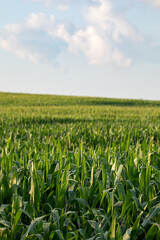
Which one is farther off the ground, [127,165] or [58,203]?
[127,165]

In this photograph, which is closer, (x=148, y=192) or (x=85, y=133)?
(x=148, y=192)

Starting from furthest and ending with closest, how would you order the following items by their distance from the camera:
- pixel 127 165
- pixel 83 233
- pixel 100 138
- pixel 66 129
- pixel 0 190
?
pixel 66 129 < pixel 100 138 < pixel 127 165 < pixel 0 190 < pixel 83 233

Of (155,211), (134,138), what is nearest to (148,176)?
(155,211)

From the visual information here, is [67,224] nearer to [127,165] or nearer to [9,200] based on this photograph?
[9,200]

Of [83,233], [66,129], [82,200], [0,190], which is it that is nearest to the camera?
[83,233]

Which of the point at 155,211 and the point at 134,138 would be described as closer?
the point at 155,211

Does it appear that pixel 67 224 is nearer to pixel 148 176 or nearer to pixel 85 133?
pixel 148 176

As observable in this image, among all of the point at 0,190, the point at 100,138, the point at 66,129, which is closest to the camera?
the point at 0,190

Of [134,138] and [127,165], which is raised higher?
[127,165]

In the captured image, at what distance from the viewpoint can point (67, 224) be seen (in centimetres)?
217

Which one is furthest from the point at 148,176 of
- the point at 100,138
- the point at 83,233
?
the point at 100,138

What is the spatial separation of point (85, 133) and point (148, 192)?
282 inches

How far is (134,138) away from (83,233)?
846 cm

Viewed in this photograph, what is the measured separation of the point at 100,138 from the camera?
31.4 ft
